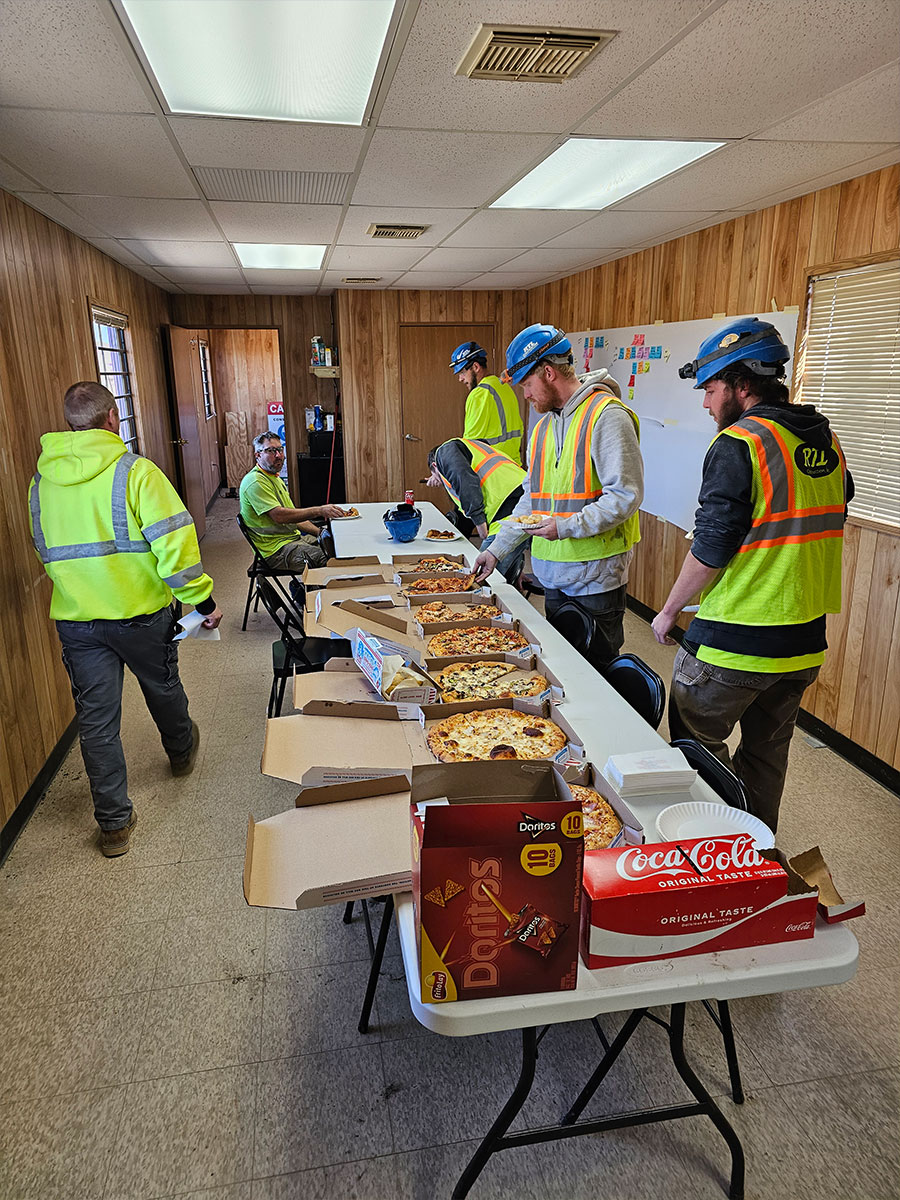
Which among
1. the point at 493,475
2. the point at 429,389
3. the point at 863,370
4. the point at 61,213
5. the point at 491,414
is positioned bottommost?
the point at 493,475

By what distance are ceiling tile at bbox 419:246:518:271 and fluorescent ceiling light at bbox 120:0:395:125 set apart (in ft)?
9.10

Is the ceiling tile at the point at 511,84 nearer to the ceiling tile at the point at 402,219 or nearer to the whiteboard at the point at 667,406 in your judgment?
the ceiling tile at the point at 402,219

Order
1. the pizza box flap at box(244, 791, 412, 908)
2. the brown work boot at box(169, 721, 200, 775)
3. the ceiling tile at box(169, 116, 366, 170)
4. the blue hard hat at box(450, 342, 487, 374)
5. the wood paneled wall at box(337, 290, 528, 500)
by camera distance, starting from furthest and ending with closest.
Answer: the wood paneled wall at box(337, 290, 528, 500) < the blue hard hat at box(450, 342, 487, 374) < the brown work boot at box(169, 721, 200, 775) < the ceiling tile at box(169, 116, 366, 170) < the pizza box flap at box(244, 791, 412, 908)

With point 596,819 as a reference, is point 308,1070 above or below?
below

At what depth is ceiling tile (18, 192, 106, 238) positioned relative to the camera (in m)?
3.20

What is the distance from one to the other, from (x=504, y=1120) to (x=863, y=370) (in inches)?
120

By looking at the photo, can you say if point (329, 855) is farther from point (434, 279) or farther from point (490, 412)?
point (434, 279)

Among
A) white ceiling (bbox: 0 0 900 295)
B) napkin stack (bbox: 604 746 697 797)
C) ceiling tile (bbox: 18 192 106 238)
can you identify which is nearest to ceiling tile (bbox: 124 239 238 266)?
white ceiling (bbox: 0 0 900 295)

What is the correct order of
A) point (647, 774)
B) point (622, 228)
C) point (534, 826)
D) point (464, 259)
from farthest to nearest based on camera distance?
point (464, 259) → point (622, 228) → point (647, 774) → point (534, 826)

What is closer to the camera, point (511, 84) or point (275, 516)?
point (511, 84)

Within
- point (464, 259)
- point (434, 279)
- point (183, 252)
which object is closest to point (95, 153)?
point (183, 252)

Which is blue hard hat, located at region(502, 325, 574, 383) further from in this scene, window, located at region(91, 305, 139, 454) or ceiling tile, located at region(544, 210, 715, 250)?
window, located at region(91, 305, 139, 454)

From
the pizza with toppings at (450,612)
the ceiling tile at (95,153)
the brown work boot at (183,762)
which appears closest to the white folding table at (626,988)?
the pizza with toppings at (450,612)

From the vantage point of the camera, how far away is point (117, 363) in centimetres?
539
